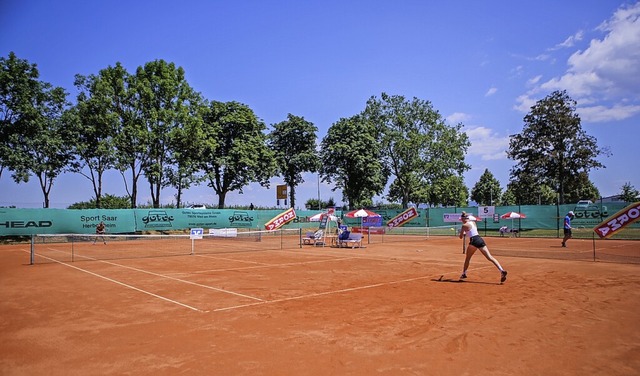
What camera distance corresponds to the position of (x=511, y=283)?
11.0m

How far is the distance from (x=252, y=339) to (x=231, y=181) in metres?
45.9

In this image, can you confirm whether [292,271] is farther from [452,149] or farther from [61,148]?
[452,149]

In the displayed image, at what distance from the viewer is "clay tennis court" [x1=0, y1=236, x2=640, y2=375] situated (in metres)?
4.96

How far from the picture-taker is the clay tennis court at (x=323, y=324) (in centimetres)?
496

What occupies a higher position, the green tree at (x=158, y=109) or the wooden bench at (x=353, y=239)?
the green tree at (x=158, y=109)

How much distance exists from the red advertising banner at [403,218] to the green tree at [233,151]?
61.2 feet

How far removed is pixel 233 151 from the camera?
49.0 meters

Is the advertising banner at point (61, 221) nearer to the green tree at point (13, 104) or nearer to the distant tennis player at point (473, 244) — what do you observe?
the green tree at point (13, 104)

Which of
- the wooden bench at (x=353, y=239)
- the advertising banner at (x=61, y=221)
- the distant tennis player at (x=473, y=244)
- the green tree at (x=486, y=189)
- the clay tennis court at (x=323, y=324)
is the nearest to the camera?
the clay tennis court at (x=323, y=324)

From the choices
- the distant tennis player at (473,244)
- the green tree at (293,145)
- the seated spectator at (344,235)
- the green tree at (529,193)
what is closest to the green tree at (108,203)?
the green tree at (293,145)

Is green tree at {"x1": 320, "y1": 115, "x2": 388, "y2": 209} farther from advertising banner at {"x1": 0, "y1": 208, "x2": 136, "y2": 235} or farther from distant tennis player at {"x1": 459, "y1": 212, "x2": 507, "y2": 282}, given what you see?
distant tennis player at {"x1": 459, "y1": 212, "x2": 507, "y2": 282}

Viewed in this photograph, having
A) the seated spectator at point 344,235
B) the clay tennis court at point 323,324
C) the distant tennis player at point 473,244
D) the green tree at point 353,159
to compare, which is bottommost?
the clay tennis court at point 323,324

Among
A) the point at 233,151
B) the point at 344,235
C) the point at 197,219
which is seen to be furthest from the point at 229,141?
the point at 344,235

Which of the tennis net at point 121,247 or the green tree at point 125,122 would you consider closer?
the tennis net at point 121,247
